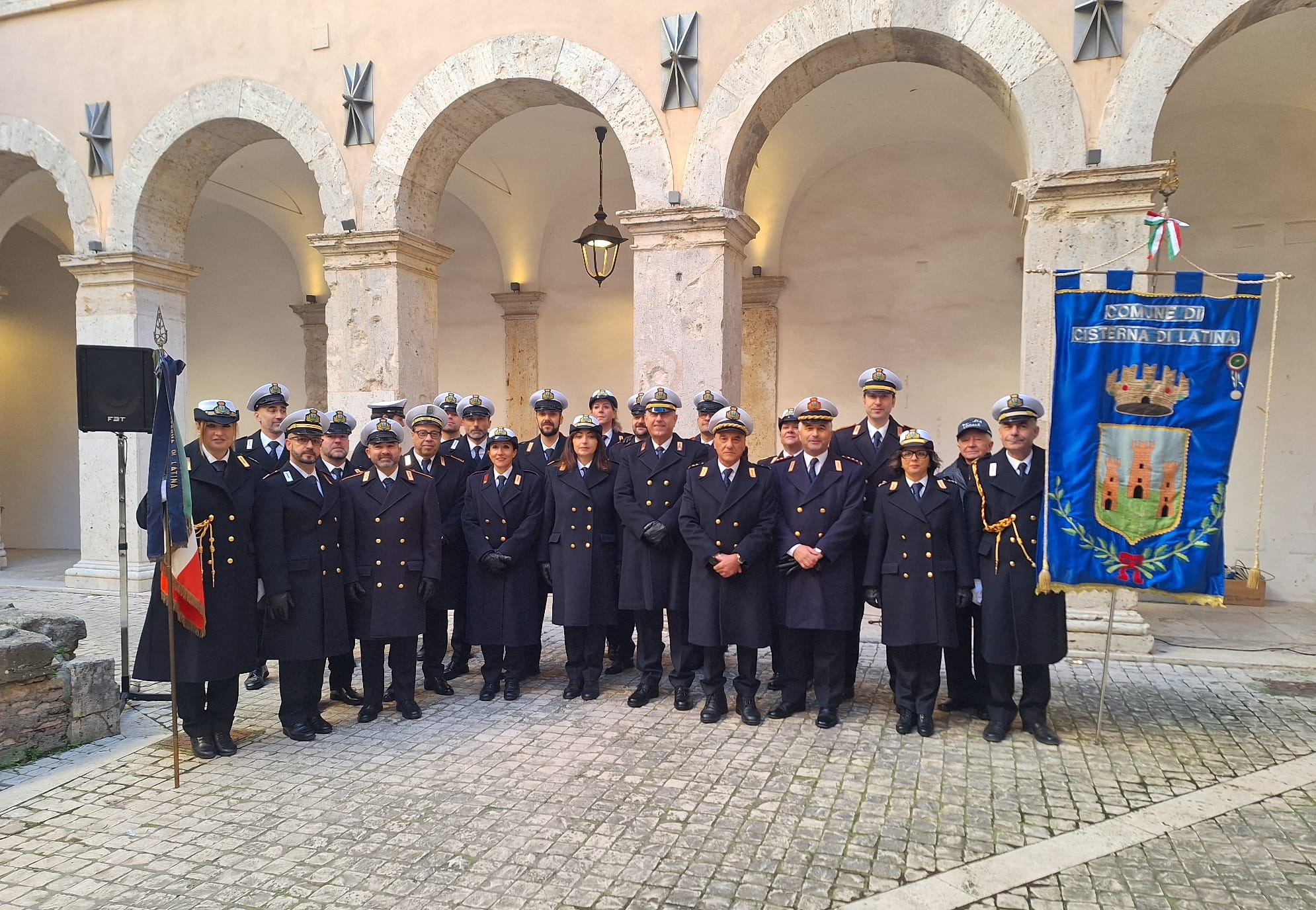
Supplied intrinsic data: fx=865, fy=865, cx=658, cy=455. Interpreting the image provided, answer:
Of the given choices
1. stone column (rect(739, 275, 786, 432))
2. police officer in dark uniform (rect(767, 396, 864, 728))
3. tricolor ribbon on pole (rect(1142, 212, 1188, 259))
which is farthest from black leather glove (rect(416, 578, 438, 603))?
stone column (rect(739, 275, 786, 432))

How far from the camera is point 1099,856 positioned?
339 centimetres

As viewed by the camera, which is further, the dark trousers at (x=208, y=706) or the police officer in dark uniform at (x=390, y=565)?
the police officer in dark uniform at (x=390, y=565)

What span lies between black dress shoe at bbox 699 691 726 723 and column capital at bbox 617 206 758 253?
12.7 feet

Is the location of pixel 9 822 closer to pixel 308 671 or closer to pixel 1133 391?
pixel 308 671

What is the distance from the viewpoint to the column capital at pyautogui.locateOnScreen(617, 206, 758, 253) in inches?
286

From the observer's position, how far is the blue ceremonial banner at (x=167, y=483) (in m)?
4.25

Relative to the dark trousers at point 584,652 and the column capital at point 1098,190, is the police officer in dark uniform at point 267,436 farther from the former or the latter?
the column capital at point 1098,190

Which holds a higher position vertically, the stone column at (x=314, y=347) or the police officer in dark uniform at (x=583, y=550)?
the stone column at (x=314, y=347)

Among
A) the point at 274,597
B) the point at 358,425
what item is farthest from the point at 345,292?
the point at 274,597

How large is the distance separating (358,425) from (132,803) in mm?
4874

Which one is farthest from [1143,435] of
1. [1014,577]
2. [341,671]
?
[341,671]

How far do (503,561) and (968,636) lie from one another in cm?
288

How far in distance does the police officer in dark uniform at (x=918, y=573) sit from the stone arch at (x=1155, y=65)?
3179mm

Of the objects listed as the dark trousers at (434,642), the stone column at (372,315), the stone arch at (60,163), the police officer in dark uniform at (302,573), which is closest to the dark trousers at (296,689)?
the police officer in dark uniform at (302,573)
